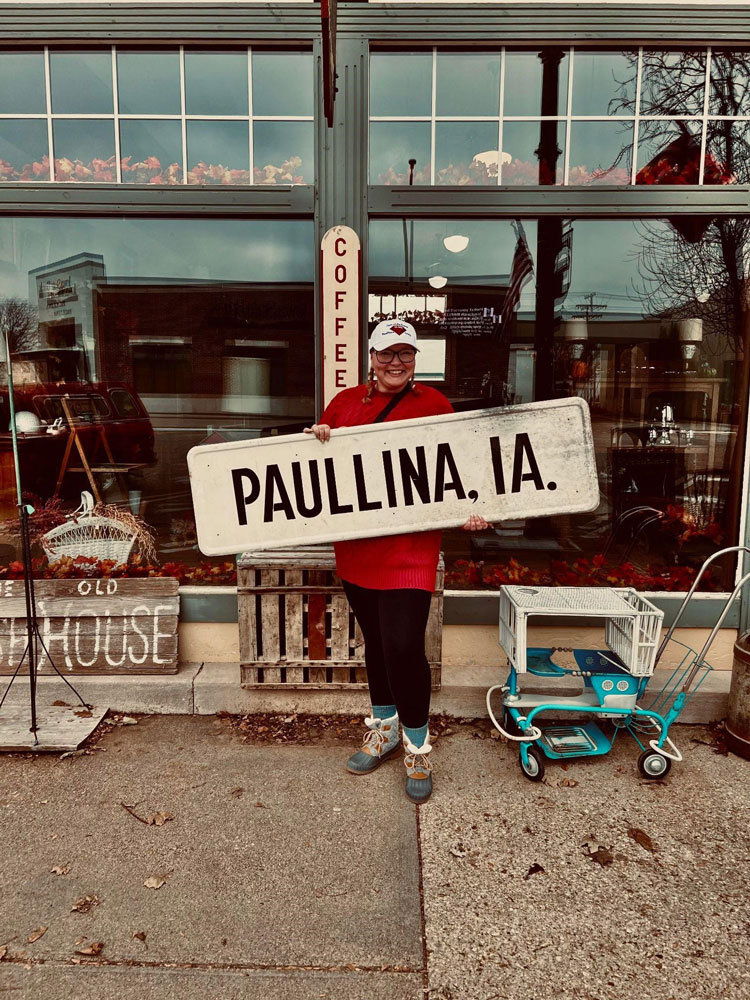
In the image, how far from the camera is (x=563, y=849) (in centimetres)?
291

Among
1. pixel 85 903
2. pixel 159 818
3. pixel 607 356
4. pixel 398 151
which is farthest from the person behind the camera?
pixel 607 356

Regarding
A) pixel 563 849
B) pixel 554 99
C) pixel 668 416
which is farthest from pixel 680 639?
pixel 554 99

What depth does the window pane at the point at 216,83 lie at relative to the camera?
4273mm

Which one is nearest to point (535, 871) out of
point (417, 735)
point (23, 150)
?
point (417, 735)

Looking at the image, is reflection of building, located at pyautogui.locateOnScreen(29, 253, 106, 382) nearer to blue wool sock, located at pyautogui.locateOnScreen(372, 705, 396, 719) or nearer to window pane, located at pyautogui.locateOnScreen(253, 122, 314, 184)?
window pane, located at pyautogui.locateOnScreen(253, 122, 314, 184)

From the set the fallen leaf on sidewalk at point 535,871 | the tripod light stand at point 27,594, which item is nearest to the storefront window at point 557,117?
the tripod light stand at point 27,594

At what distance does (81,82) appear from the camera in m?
4.32

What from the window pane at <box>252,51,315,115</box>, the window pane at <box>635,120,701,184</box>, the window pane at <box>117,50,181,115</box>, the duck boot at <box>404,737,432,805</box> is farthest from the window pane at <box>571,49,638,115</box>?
the duck boot at <box>404,737,432,805</box>

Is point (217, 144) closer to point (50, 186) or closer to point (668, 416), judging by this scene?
point (50, 186)

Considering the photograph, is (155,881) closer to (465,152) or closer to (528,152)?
(465,152)

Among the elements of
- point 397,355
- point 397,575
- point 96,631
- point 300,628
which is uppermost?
point 397,355

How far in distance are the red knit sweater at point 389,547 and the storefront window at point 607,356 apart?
4.16 feet

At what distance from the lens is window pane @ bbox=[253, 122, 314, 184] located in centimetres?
429

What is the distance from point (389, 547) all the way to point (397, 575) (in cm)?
14
